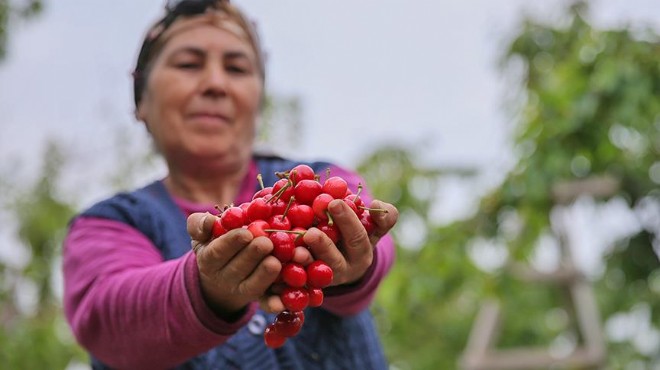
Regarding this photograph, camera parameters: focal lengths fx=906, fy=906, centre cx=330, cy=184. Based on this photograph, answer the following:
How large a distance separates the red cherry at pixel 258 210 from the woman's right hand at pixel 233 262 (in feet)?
0.14

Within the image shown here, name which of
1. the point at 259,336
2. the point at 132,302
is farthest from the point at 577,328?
the point at 132,302

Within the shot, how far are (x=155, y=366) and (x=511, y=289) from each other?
4718 millimetres

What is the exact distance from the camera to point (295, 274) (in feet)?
3.71

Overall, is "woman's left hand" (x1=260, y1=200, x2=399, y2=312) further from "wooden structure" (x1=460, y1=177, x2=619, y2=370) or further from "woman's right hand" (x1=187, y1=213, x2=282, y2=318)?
"wooden structure" (x1=460, y1=177, x2=619, y2=370)

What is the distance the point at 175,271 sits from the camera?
4.50 feet

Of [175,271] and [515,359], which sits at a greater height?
[175,271]

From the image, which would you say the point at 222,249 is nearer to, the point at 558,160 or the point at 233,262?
the point at 233,262

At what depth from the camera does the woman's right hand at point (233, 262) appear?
3.68ft

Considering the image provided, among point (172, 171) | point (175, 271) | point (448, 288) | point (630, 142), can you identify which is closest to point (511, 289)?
point (448, 288)

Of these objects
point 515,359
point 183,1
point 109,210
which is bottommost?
point 515,359

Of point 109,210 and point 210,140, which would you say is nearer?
point 109,210

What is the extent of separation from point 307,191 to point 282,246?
9 centimetres

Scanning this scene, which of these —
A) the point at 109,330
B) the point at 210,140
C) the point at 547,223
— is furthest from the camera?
the point at 547,223

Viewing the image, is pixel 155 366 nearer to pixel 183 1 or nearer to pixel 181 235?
pixel 181 235
